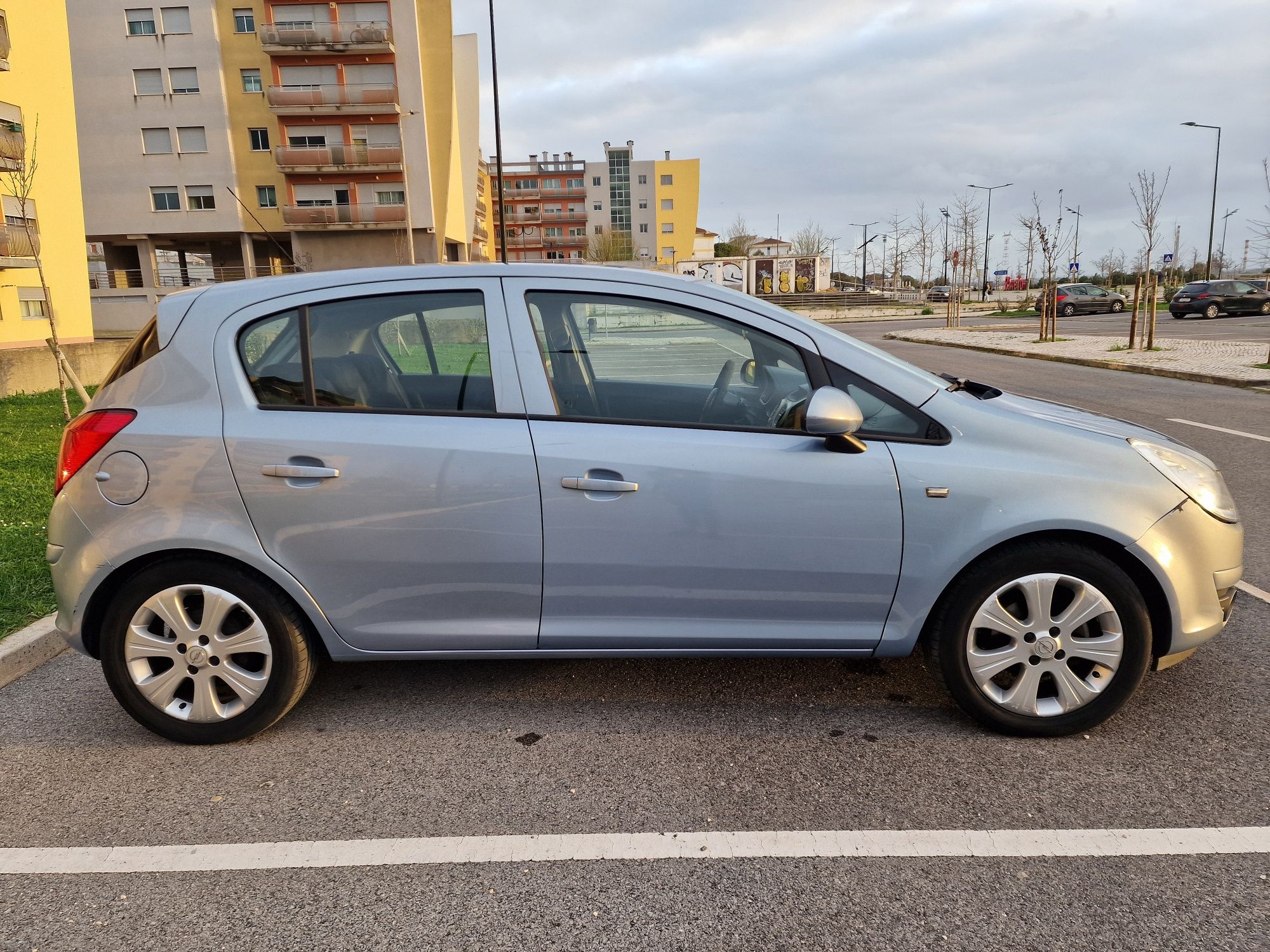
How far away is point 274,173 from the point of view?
1938 inches

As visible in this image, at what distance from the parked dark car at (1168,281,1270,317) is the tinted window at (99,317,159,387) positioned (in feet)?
133

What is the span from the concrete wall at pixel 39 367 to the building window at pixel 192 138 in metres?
35.7

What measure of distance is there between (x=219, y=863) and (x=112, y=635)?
103cm

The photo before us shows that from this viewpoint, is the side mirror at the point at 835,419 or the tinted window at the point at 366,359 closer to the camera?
the side mirror at the point at 835,419

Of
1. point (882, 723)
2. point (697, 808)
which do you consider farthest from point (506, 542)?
point (882, 723)

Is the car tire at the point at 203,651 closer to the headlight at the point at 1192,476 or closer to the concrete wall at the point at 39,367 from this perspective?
the headlight at the point at 1192,476

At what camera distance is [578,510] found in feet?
10.0

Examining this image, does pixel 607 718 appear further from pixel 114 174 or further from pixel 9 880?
pixel 114 174

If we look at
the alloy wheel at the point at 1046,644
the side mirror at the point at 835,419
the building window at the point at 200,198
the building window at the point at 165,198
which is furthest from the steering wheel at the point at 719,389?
the building window at the point at 165,198

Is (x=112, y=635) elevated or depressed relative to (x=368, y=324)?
depressed

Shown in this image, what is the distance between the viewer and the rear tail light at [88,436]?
3.17 meters

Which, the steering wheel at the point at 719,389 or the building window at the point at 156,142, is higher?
the building window at the point at 156,142

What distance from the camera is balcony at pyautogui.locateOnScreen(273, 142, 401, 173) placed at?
47.9 m

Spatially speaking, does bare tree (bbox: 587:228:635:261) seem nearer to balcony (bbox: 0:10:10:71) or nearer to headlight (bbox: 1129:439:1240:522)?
balcony (bbox: 0:10:10:71)
